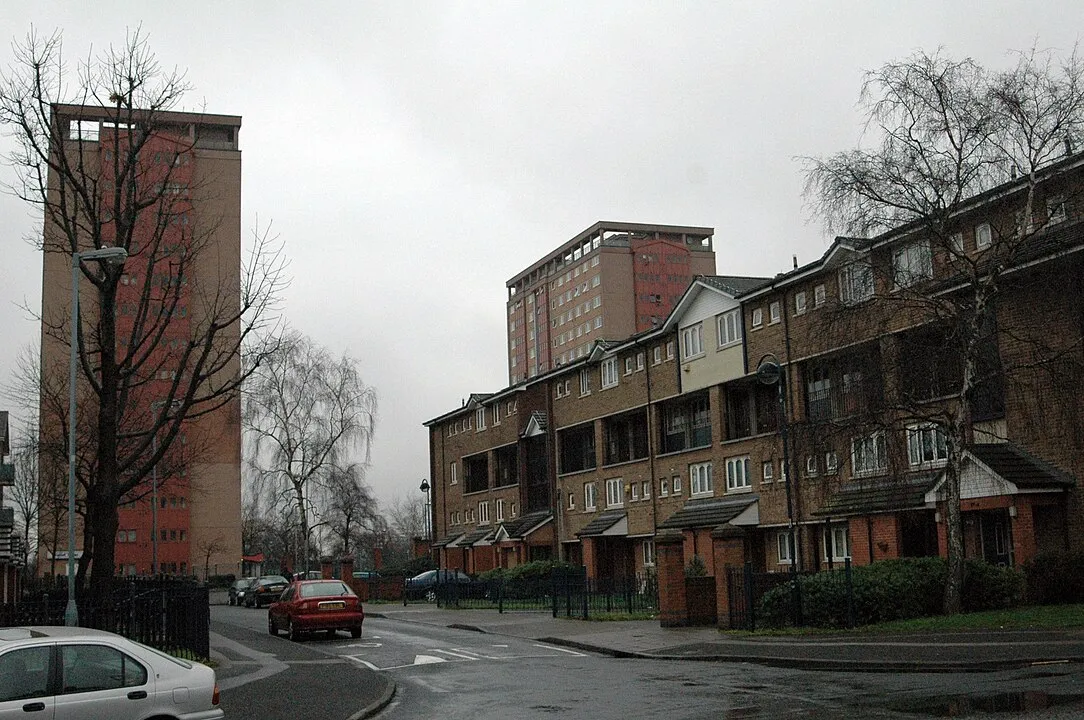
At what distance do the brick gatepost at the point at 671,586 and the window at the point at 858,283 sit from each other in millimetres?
6868

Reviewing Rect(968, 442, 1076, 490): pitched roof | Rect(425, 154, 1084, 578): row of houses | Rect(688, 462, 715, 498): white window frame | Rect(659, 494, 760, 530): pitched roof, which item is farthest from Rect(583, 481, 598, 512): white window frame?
Rect(968, 442, 1076, 490): pitched roof

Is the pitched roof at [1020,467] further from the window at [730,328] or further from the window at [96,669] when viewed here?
the window at [96,669]

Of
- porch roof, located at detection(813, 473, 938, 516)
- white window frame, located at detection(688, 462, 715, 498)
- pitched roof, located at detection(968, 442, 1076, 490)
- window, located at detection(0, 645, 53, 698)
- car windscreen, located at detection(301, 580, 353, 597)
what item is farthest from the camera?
white window frame, located at detection(688, 462, 715, 498)

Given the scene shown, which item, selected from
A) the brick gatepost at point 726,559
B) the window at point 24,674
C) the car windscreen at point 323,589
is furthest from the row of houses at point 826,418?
the window at point 24,674

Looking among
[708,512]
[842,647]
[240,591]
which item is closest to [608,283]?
[240,591]

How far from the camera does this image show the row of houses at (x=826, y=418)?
76.0 ft

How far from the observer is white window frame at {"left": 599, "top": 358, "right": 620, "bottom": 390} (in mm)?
52375

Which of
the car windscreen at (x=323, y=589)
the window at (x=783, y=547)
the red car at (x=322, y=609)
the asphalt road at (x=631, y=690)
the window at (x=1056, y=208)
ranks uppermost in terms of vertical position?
the window at (x=1056, y=208)

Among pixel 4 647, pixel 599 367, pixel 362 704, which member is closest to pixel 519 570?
pixel 599 367

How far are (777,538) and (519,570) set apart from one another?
1422cm

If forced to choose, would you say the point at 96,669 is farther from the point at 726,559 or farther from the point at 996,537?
the point at 996,537

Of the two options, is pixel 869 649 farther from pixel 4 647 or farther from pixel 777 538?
pixel 777 538

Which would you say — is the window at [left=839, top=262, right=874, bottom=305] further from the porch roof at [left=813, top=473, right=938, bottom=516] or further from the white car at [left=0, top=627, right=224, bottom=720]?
the white car at [left=0, top=627, right=224, bottom=720]

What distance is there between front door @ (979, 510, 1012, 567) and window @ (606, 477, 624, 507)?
22.3m
